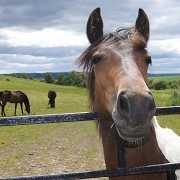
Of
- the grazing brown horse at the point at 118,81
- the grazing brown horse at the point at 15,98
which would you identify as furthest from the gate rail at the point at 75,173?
the grazing brown horse at the point at 15,98

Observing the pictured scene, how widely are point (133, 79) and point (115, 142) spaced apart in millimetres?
842

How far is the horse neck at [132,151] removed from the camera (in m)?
3.46

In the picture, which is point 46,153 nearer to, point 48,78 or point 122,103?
point 122,103

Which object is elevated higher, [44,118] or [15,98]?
[44,118]

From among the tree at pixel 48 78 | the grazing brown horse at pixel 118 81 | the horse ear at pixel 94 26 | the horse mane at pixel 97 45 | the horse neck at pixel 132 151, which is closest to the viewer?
the grazing brown horse at pixel 118 81

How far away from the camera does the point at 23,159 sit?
437 inches

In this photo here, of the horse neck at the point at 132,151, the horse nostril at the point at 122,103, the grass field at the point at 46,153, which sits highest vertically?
the horse nostril at the point at 122,103

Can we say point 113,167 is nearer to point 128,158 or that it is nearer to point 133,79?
point 128,158

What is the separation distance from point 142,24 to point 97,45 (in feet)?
1.93

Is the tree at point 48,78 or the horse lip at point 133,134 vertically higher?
the tree at point 48,78

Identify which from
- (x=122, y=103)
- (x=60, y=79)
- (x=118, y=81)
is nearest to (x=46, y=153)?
(x=118, y=81)

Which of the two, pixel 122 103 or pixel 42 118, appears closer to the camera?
pixel 122 103

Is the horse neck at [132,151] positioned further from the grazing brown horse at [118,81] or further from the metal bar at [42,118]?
the metal bar at [42,118]

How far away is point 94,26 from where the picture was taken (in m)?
3.87
